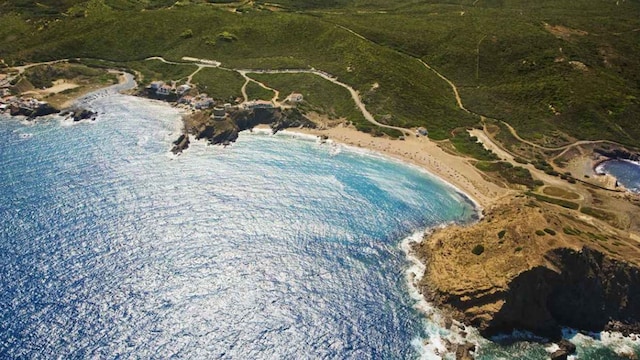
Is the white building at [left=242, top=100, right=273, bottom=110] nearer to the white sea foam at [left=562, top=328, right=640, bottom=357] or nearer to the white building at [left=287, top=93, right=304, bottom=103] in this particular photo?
the white building at [left=287, top=93, right=304, bottom=103]

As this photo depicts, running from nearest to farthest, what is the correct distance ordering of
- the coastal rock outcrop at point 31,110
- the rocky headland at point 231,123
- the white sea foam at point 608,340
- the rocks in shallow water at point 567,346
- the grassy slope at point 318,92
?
the rocks in shallow water at point 567,346 → the white sea foam at point 608,340 → the rocky headland at point 231,123 → the coastal rock outcrop at point 31,110 → the grassy slope at point 318,92

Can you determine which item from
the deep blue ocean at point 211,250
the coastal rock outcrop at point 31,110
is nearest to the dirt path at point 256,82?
the deep blue ocean at point 211,250

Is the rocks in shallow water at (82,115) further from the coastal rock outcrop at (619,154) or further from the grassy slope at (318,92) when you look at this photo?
the coastal rock outcrop at (619,154)

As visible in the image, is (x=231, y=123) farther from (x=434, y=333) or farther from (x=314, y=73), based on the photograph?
(x=434, y=333)

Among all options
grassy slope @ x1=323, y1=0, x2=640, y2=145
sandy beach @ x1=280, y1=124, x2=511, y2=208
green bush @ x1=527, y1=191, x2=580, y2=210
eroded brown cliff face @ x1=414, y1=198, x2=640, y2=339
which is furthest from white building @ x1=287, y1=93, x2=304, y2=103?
eroded brown cliff face @ x1=414, y1=198, x2=640, y2=339

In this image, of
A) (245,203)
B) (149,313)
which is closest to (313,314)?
(149,313)
